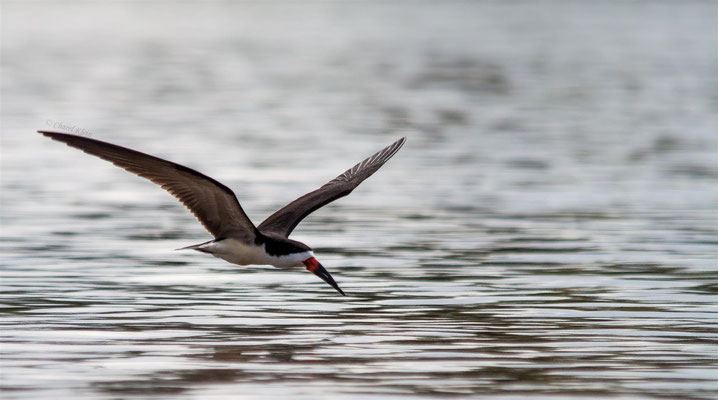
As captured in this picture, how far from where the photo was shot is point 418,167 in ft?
80.0

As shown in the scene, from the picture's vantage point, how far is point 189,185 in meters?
11.6

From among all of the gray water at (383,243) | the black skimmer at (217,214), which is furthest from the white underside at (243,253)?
the gray water at (383,243)

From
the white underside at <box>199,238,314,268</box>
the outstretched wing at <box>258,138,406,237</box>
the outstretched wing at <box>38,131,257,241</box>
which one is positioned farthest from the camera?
the outstretched wing at <box>258,138,406,237</box>

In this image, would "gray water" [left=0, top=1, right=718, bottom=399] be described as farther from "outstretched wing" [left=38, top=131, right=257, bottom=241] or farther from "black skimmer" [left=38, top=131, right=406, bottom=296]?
"outstretched wing" [left=38, top=131, right=257, bottom=241]

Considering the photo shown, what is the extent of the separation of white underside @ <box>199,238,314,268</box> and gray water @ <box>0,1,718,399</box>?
1.80 ft

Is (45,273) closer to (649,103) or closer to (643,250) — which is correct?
(643,250)

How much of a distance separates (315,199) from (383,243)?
129 inches

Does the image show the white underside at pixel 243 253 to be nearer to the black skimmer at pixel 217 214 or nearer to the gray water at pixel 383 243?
the black skimmer at pixel 217 214

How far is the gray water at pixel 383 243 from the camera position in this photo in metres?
10.6

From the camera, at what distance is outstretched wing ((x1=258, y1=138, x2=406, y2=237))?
42.8ft

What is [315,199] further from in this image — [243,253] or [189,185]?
[189,185]

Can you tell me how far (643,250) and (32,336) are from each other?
23.7ft

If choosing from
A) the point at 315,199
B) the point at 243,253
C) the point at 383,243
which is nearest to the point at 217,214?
the point at 243,253

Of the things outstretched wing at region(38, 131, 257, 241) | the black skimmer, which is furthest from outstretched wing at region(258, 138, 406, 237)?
outstretched wing at region(38, 131, 257, 241)
